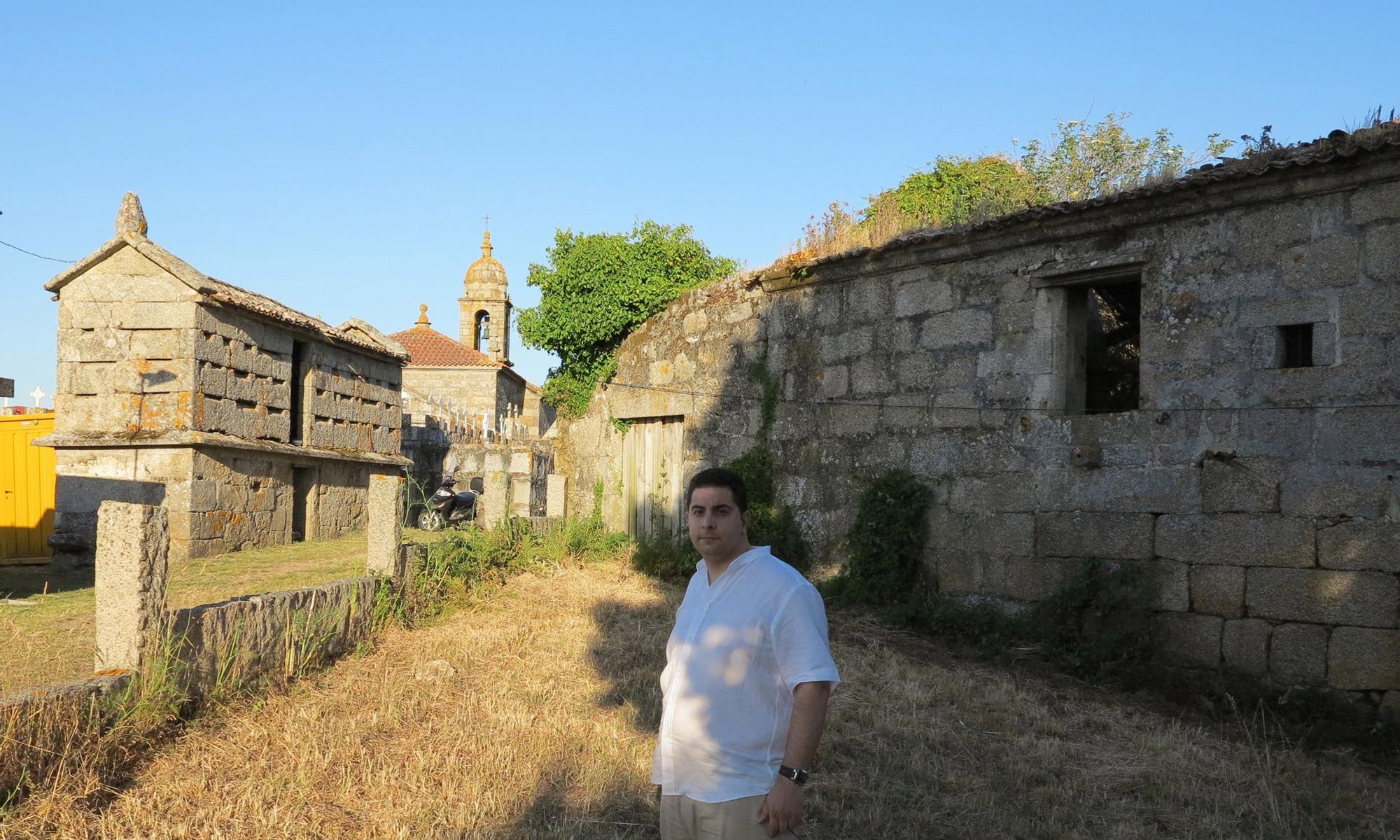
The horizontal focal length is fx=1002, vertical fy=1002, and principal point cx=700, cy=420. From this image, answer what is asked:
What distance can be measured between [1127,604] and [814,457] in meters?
3.48

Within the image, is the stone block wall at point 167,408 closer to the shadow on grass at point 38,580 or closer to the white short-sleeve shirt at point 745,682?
the shadow on grass at point 38,580

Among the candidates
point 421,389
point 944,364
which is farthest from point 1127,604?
point 421,389

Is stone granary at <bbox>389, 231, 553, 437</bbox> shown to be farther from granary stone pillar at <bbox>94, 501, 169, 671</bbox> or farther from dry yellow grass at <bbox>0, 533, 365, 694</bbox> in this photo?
granary stone pillar at <bbox>94, 501, 169, 671</bbox>

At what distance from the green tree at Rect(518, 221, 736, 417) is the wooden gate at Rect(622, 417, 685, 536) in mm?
3105

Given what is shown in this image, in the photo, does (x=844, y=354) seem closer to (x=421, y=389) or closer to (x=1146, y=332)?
(x=1146, y=332)

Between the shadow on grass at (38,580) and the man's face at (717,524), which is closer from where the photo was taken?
the man's face at (717,524)

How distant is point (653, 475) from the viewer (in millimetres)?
12117

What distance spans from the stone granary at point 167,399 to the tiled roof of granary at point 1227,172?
979 cm

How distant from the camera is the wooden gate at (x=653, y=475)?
38.6ft

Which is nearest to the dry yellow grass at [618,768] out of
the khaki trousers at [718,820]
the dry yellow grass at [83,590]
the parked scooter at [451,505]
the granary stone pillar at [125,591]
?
the granary stone pillar at [125,591]

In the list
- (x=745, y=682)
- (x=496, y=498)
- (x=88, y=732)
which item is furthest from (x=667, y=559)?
(x=745, y=682)

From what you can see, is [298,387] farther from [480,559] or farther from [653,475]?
[480,559]

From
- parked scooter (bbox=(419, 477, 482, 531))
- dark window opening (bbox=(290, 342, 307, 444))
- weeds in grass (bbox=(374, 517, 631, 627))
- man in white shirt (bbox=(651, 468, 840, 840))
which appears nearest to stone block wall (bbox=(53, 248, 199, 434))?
dark window opening (bbox=(290, 342, 307, 444))

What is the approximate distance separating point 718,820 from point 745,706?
0.31 metres
